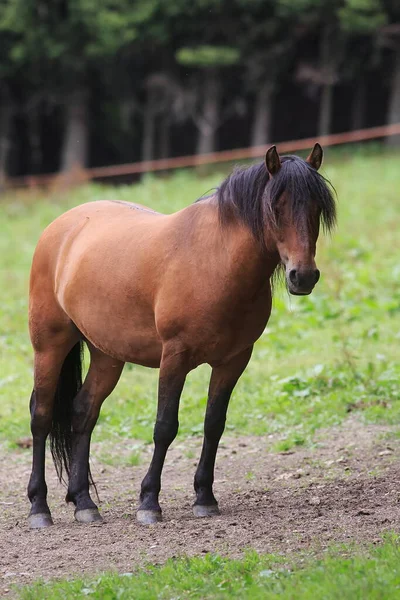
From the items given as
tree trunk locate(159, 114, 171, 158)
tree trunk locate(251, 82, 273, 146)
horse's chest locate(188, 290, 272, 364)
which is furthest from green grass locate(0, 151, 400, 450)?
tree trunk locate(159, 114, 171, 158)

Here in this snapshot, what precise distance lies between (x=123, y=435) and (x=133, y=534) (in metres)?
3.08

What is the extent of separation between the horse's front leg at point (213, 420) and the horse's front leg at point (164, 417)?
302mm

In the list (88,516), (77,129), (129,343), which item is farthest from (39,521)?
(77,129)

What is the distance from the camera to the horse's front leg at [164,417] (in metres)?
5.37

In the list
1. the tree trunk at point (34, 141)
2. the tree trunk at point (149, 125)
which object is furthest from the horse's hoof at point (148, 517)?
the tree trunk at point (34, 141)

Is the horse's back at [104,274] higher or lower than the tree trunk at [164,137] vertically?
higher

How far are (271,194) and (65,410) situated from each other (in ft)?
7.46

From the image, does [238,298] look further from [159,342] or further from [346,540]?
[346,540]

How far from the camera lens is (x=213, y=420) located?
5.72m

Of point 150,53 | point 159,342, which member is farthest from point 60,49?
point 159,342

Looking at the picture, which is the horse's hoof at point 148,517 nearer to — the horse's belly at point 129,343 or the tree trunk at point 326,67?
the horse's belly at point 129,343

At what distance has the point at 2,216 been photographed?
2423cm

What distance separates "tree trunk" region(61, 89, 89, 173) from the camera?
3209 centimetres

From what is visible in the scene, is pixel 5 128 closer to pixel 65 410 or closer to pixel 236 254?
A: pixel 65 410
